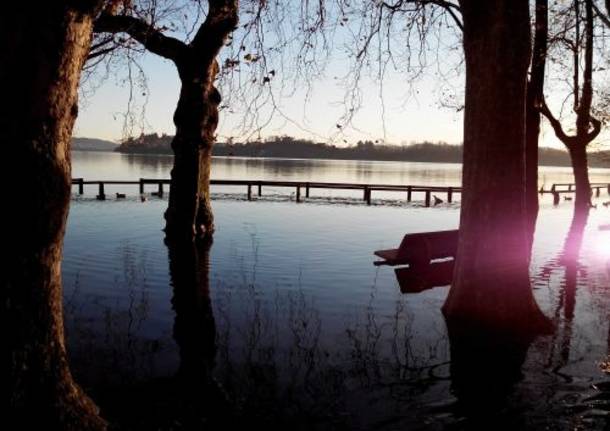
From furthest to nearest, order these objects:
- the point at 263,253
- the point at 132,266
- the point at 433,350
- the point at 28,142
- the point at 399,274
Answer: the point at 263,253, the point at 132,266, the point at 399,274, the point at 433,350, the point at 28,142

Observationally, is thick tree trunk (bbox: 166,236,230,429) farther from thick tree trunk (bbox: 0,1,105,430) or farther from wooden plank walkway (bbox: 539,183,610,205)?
wooden plank walkway (bbox: 539,183,610,205)

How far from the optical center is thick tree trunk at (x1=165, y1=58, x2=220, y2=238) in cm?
1773

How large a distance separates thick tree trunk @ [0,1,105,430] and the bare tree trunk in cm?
943

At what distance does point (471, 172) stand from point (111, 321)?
584 cm

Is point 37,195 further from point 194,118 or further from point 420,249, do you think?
point 194,118

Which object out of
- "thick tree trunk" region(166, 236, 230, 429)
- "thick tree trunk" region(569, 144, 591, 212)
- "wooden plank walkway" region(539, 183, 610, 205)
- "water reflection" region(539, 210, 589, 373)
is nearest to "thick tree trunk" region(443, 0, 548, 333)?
"water reflection" region(539, 210, 589, 373)

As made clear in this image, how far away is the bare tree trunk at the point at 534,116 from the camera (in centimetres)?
1200

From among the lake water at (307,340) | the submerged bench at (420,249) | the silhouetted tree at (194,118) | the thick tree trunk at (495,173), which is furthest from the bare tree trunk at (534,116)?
the silhouetted tree at (194,118)

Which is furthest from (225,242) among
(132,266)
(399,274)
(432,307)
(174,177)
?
(432,307)

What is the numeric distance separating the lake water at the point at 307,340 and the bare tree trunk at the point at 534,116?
175 centimetres

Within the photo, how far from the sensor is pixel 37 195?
150 inches

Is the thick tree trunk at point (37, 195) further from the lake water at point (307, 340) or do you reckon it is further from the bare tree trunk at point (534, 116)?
the bare tree trunk at point (534, 116)

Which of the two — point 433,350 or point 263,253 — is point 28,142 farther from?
point 263,253

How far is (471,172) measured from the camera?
844 centimetres
